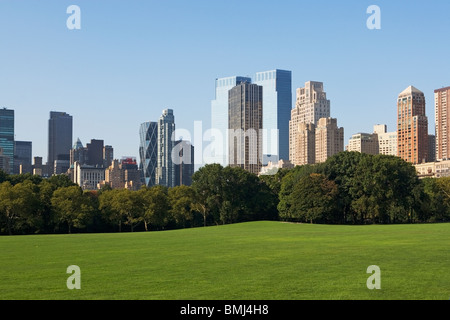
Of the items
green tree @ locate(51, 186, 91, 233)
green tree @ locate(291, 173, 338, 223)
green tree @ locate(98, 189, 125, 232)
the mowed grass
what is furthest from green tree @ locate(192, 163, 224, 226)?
the mowed grass

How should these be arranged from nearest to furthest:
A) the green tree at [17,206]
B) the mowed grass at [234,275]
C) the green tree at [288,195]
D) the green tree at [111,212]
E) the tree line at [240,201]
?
the mowed grass at [234,275] < the green tree at [17,206] < the tree line at [240,201] < the green tree at [111,212] < the green tree at [288,195]

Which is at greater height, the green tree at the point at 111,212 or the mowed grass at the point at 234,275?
the mowed grass at the point at 234,275

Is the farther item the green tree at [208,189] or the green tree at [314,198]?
the green tree at [208,189]

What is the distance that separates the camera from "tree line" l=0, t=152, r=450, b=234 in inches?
3059

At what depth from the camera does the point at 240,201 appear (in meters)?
95.3

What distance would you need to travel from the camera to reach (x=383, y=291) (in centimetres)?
1609

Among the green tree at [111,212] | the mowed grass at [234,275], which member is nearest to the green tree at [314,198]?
the green tree at [111,212]

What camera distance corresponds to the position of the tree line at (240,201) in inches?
3059

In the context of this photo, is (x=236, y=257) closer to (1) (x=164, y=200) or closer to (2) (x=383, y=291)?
(2) (x=383, y=291)

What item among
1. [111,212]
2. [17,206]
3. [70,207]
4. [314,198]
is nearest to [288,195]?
[314,198]

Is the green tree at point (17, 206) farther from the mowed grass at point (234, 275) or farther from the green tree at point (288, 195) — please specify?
the mowed grass at point (234, 275)
